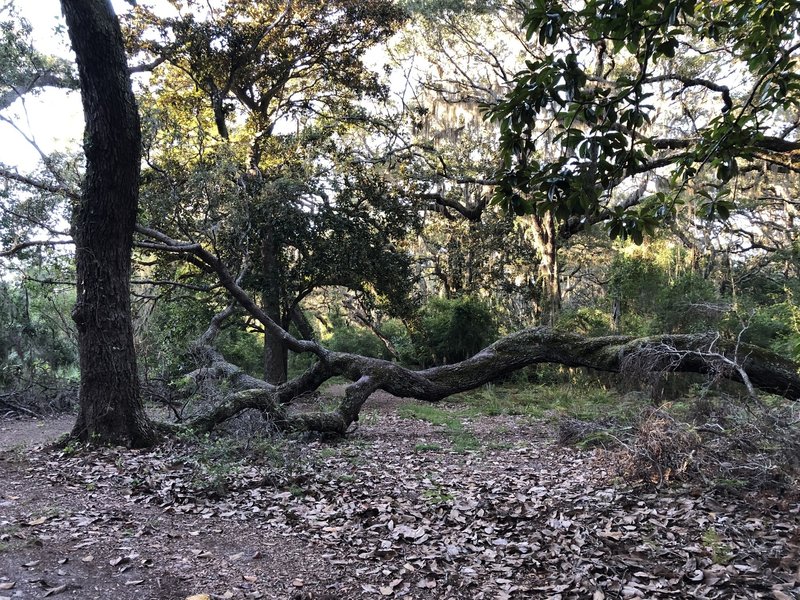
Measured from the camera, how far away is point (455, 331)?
16781 mm

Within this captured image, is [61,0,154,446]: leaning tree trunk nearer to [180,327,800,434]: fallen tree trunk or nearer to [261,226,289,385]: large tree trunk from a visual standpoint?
[180,327,800,434]: fallen tree trunk

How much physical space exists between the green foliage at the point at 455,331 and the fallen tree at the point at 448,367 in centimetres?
615

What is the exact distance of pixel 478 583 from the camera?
146 inches

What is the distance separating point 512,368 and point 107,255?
720 centimetres

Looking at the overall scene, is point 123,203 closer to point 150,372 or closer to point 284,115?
point 150,372

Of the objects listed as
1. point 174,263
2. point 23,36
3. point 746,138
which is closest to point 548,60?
point 746,138

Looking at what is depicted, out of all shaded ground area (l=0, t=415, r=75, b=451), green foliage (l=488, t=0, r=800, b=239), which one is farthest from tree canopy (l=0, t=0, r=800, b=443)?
shaded ground area (l=0, t=415, r=75, b=451)

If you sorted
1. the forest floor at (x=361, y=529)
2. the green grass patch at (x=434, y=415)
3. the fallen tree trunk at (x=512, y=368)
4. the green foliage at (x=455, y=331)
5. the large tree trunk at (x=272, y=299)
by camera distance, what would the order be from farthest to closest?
the green foliage at (x=455, y=331)
the large tree trunk at (x=272, y=299)
the green grass patch at (x=434, y=415)
the fallen tree trunk at (x=512, y=368)
the forest floor at (x=361, y=529)

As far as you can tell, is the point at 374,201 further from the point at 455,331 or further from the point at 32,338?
the point at 32,338

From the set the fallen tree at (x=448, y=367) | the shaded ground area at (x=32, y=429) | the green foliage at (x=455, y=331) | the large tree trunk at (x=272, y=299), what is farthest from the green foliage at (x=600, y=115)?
the green foliage at (x=455, y=331)

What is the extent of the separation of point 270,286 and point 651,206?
36.6 feet

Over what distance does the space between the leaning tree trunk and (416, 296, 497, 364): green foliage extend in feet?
35.2

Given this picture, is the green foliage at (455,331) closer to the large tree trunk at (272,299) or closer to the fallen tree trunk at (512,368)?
the large tree trunk at (272,299)

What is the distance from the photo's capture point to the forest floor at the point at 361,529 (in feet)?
11.7
